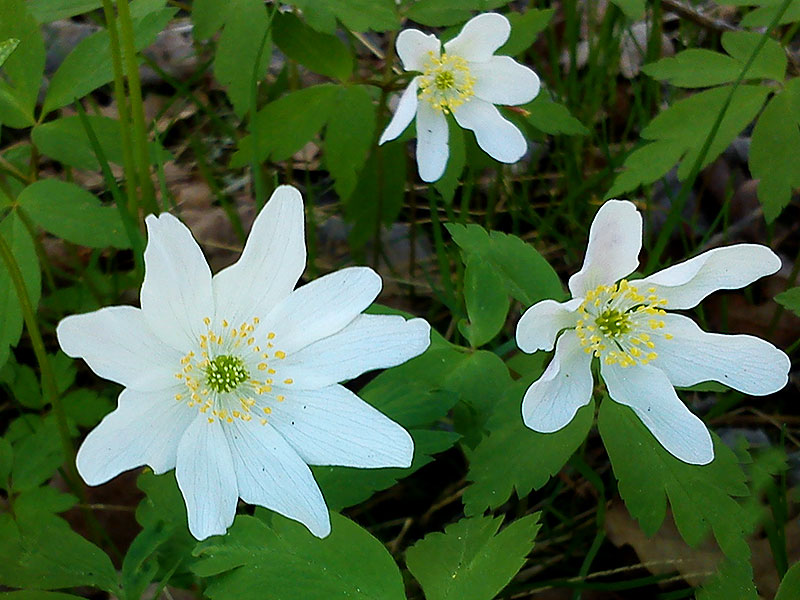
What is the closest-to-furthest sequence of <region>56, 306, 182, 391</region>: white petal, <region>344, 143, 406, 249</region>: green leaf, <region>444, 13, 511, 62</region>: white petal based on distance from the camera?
<region>56, 306, 182, 391</region>: white petal, <region>444, 13, 511, 62</region>: white petal, <region>344, 143, 406, 249</region>: green leaf

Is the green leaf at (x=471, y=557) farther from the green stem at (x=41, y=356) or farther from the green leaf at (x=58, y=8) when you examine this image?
the green leaf at (x=58, y=8)

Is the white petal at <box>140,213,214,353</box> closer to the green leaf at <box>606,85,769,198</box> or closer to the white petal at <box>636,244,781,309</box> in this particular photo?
the white petal at <box>636,244,781,309</box>

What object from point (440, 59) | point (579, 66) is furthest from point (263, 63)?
point (579, 66)

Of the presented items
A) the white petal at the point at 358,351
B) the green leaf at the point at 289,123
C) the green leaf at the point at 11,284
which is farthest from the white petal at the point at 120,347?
the green leaf at the point at 289,123

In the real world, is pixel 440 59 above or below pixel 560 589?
above

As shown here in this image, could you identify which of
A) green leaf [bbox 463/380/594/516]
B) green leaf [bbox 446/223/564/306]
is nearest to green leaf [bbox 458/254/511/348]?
green leaf [bbox 446/223/564/306]

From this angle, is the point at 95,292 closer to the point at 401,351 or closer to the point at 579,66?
the point at 401,351

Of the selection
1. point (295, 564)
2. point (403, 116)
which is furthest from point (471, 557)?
point (403, 116)
